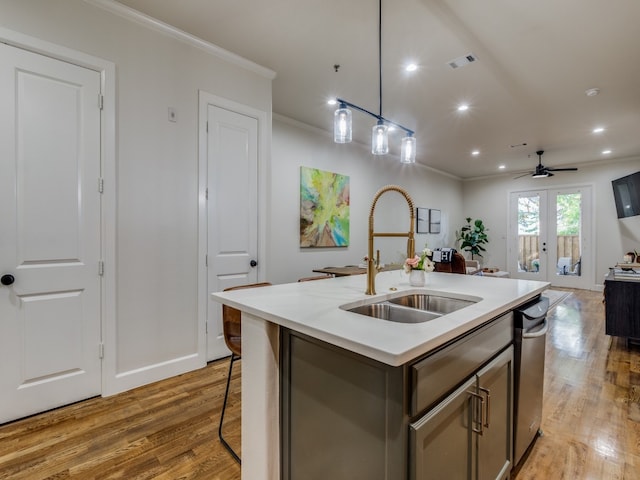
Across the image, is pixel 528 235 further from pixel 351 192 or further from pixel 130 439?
pixel 130 439

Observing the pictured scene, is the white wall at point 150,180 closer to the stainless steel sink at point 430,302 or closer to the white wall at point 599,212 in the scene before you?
the stainless steel sink at point 430,302

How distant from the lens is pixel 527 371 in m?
1.66

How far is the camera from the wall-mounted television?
549cm

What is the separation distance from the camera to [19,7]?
78.1 inches

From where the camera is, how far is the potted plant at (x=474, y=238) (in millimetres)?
8281

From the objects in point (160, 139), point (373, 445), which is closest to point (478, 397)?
point (373, 445)

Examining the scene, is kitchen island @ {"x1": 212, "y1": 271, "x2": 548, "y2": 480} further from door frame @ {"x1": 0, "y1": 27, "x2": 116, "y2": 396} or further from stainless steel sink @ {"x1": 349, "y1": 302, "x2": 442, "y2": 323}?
door frame @ {"x1": 0, "y1": 27, "x2": 116, "y2": 396}

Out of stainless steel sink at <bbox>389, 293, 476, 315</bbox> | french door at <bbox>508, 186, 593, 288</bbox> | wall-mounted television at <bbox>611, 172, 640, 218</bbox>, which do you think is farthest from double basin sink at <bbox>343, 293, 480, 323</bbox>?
french door at <bbox>508, 186, 593, 288</bbox>

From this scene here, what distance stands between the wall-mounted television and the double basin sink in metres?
6.04

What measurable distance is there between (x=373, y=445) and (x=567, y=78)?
3.97 m

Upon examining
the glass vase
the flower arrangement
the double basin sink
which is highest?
the flower arrangement

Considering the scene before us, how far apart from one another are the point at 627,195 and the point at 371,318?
7139mm

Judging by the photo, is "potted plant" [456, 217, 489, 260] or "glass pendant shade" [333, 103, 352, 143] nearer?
"glass pendant shade" [333, 103, 352, 143]

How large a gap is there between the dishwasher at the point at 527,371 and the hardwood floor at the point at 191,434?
171 mm
